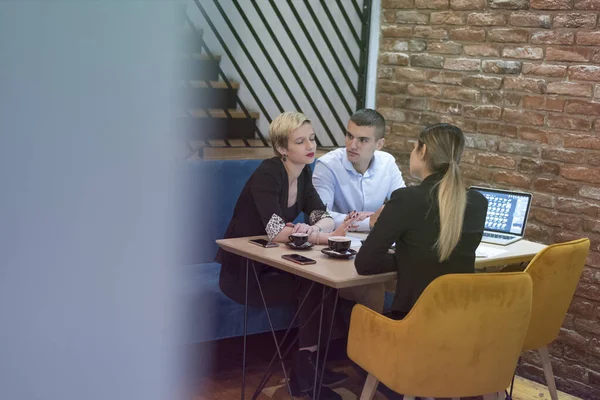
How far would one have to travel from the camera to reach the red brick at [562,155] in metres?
3.49

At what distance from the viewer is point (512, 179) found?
3.77 m

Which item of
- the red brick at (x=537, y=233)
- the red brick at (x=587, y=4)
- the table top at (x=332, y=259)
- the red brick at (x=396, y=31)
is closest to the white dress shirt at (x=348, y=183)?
the table top at (x=332, y=259)

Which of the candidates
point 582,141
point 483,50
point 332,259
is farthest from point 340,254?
point 483,50

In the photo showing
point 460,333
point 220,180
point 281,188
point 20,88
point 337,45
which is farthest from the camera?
point 337,45

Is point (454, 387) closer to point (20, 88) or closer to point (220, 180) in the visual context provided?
point (220, 180)

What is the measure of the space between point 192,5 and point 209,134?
8 centimetres

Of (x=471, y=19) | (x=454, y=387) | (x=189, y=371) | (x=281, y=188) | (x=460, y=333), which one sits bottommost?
(x=454, y=387)

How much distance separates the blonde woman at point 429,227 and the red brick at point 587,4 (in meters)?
1.29

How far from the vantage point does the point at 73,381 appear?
381 mm

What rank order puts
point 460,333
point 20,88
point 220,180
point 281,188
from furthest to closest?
point 220,180 < point 281,188 < point 460,333 < point 20,88

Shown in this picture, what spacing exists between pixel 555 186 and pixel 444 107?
813mm

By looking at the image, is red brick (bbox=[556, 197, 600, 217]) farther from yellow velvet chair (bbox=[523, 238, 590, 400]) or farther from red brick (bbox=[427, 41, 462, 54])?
red brick (bbox=[427, 41, 462, 54])

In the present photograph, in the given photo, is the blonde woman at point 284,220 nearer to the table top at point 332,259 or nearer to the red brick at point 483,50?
the table top at point 332,259

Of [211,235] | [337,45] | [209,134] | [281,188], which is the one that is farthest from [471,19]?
[209,134]
